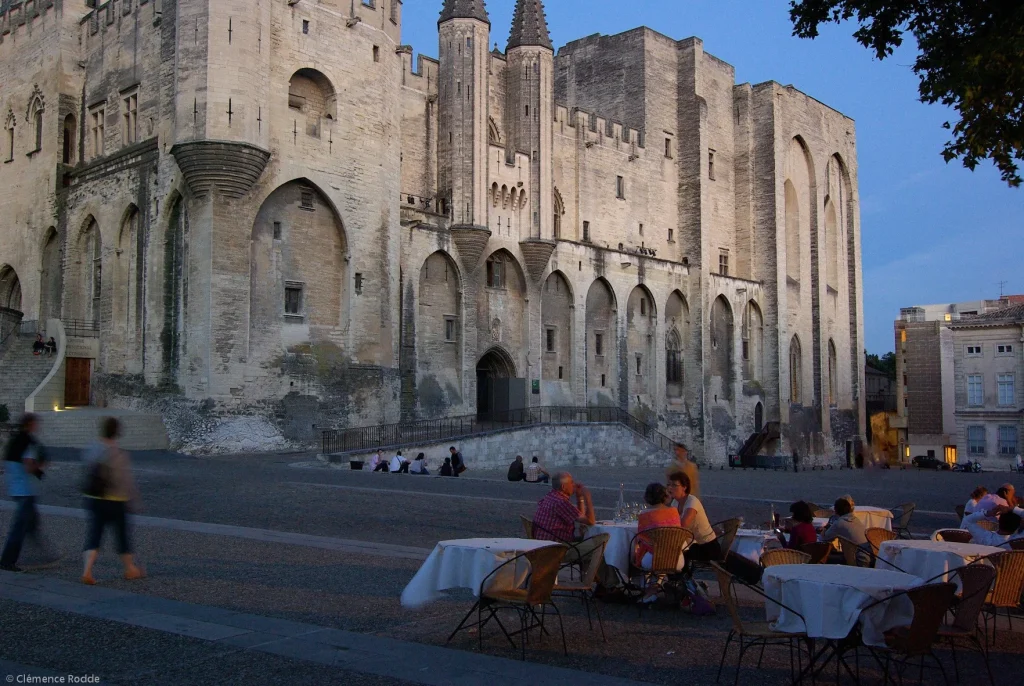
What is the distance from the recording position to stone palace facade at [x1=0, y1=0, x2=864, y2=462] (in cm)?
2847

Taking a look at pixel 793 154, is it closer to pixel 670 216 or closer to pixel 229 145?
pixel 670 216

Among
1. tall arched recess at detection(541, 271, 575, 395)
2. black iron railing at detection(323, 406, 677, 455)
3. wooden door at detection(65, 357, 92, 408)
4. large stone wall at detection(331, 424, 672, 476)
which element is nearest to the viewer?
black iron railing at detection(323, 406, 677, 455)

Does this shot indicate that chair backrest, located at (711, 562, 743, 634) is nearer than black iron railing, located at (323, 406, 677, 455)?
Yes

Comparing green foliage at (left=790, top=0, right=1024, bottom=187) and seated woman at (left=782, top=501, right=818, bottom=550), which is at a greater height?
green foliage at (left=790, top=0, right=1024, bottom=187)

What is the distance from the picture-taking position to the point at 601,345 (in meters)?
43.3

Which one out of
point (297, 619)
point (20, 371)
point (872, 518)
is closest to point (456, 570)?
point (297, 619)

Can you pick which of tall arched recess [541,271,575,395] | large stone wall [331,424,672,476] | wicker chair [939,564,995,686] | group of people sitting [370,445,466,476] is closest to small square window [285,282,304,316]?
large stone wall [331,424,672,476]

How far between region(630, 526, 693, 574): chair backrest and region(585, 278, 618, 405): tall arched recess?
3352 centimetres

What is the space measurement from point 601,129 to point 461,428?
17.9 metres

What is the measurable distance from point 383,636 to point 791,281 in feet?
164

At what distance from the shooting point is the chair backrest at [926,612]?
617 centimetres

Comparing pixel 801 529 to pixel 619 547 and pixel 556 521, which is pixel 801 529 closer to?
pixel 619 547

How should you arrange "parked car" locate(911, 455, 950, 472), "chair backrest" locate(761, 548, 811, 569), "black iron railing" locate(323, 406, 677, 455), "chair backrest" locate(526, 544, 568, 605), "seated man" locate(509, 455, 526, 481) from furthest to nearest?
"parked car" locate(911, 455, 950, 472) → "black iron railing" locate(323, 406, 677, 455) → "seated man" locate(509, 455, 526, 481) → "chair backrest" locate(761, 548, 811, 569) → "chair backrest" locate(526, 544, 568, 605)

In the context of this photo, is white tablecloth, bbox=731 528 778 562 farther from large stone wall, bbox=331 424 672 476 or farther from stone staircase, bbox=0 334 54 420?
stone staircase, bbox=0 334 54 420
